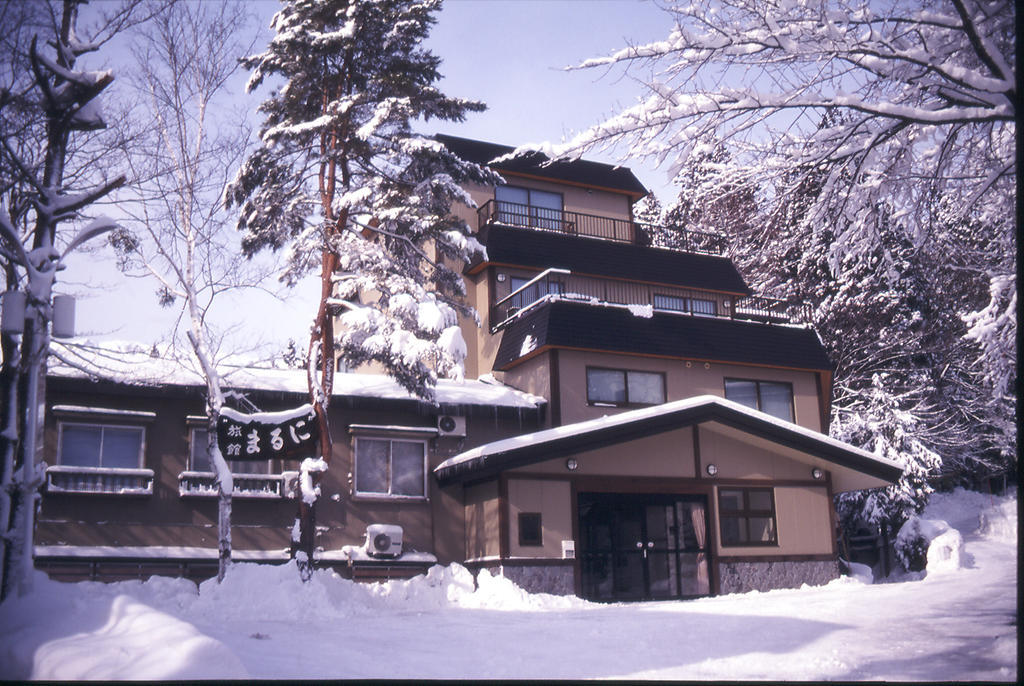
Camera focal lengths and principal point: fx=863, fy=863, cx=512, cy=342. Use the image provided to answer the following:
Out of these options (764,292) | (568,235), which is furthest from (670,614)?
(764,292)

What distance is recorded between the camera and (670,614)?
12.6 metres

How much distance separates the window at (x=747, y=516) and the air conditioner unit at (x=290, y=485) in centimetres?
953

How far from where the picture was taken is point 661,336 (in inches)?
888

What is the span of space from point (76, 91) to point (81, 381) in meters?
7.69

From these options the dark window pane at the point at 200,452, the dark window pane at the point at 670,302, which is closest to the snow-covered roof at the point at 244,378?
the dark window pane at the point at 200,452

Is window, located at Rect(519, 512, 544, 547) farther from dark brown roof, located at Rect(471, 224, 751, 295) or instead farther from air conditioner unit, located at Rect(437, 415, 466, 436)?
dark brown roof, located at Rect(471, 224, 751, 295)

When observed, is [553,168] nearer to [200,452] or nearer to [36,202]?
[200,452]

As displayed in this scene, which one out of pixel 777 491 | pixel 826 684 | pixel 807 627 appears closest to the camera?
pixel 826 684

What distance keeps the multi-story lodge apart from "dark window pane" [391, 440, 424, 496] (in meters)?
Answer: 0.04

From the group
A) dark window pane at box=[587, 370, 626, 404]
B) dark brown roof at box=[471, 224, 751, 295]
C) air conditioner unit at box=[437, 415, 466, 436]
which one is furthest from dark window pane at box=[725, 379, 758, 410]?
air conditioner unit at box=[437, 415, 466, 436]

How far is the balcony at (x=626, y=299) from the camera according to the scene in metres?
23.3

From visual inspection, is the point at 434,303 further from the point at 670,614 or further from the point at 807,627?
the point at 807,627

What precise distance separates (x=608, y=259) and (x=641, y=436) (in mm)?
9953

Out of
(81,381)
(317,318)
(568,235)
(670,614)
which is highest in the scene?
(568,235)
